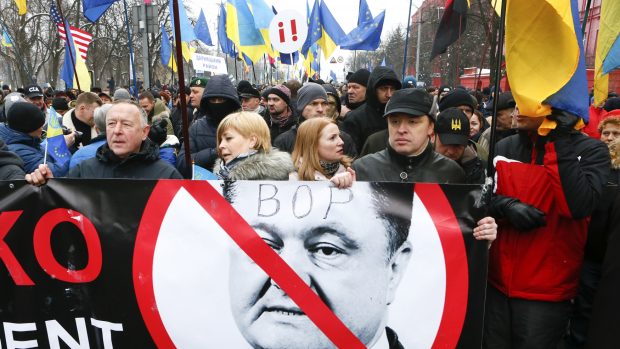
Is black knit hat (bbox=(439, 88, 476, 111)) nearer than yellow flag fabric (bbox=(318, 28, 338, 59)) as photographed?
Yes

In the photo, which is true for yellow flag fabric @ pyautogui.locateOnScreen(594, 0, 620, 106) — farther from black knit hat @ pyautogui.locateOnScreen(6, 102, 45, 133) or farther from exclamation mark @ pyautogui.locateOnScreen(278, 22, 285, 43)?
exclamation mark @ pyautogui.locateOnScreen(278, 22, 285, 43)

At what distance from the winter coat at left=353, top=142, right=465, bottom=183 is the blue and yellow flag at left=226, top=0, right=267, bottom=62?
853 cm

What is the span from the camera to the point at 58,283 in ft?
7.80

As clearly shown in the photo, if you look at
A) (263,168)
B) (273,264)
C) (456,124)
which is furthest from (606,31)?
(273,264)

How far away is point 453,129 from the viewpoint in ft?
11.9

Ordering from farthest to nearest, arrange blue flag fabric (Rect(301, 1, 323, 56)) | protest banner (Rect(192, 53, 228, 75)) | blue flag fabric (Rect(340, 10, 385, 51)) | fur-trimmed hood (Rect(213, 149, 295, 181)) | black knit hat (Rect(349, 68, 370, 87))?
1. protest banner (Rect(192, 53, 228, 75))
2. blue flag fabric (Rect(301, 1, 323, 56))
3. blue flag fabric (Rect(340, 10, 385, 51))
4. black knit hat (Rect(349, 68, 370, 87))
5. fur-trimmed hood (Rect(213, 149, 295, 181))

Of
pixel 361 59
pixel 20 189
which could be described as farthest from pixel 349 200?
pixel 361 59

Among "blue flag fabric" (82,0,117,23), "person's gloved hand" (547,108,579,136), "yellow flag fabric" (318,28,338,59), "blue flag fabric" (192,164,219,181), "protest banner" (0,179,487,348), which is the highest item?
"blue flag fabric" (82,0,117,23)

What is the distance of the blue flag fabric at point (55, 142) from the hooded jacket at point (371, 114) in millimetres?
2522

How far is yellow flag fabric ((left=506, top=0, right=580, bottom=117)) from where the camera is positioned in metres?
2.29

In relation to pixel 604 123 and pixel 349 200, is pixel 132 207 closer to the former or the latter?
pixel 349 200

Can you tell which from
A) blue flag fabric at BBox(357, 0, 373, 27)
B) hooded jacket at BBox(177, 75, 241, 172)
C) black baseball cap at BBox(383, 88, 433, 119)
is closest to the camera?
black baseball cap at BBox(383, 88, 433, 119)

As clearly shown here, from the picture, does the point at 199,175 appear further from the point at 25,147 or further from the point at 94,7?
the point at 94,7

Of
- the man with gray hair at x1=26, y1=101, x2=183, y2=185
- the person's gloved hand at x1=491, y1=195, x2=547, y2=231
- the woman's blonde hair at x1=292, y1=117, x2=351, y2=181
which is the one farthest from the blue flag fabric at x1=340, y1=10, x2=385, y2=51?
the person's gloved hand at x1=491, y1=195, x2=547, y2=231
